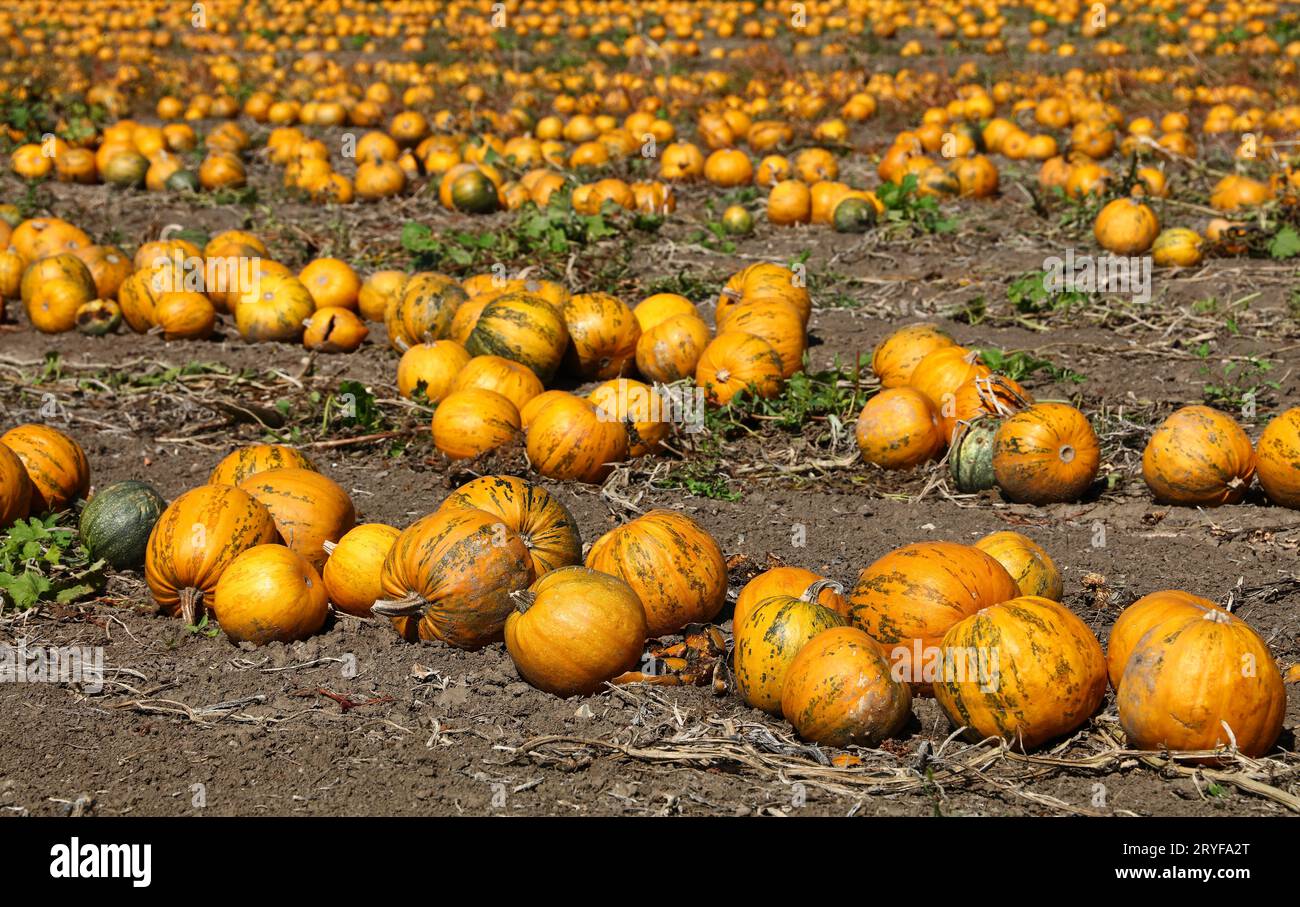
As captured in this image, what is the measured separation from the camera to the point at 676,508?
629cm

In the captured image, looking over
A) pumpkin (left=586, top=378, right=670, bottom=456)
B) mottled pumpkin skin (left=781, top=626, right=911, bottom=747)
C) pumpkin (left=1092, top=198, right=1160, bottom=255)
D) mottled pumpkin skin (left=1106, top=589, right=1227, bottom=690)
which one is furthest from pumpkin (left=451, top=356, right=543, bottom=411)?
pumpkin (left=1092, top=198, right=1160, bottom=255)

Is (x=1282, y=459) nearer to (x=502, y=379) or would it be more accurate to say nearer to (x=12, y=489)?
(x=502, y=379)

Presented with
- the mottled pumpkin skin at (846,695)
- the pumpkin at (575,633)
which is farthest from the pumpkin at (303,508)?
the mottled pumpkin skin at (846,695)

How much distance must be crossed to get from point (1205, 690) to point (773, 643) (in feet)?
4.41

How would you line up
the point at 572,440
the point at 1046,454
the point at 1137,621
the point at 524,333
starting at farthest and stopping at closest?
the point at 524,333 → the point at 572,440 → the point at 1046,454 → the point at 1137,621

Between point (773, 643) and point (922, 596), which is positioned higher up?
point (922, 596)

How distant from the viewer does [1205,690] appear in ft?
12.6

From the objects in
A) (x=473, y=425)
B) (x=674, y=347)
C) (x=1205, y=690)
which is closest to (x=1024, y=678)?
(x=1205, y=690)

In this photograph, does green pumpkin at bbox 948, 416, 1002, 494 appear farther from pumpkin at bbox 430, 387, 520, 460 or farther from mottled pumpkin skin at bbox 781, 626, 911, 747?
mottled pumpkin skin at bbox 781, 626, 911, 747

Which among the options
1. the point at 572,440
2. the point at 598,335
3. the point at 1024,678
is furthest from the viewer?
the point at 598,335

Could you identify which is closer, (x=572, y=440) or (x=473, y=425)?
(x=572, y=440)
